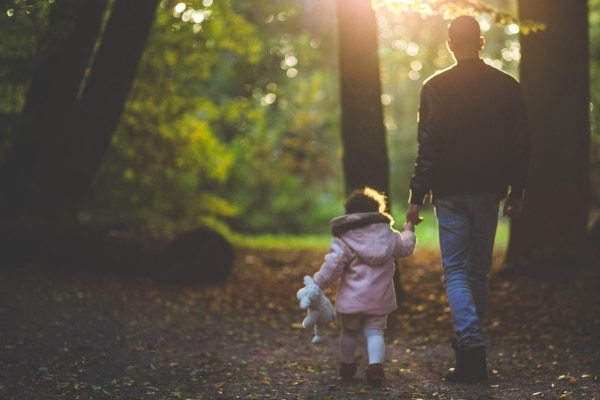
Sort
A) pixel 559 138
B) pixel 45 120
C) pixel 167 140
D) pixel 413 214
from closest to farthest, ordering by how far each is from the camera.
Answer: pixel 413 214
pixel 559 138
pixel 45 120
pixel 167 140

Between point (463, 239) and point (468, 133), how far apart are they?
666 millimetres

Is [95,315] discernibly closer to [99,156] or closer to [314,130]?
[99,156]

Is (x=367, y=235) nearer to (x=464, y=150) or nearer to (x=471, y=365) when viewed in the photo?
(x=464, y=150)

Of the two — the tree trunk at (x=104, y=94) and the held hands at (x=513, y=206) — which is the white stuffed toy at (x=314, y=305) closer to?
the held hands at (x=513, y=206)

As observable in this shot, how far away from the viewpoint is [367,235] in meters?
5.80

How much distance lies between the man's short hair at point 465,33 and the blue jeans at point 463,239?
0.96 metres

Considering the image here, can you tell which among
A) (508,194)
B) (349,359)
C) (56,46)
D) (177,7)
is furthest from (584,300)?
(177,7)

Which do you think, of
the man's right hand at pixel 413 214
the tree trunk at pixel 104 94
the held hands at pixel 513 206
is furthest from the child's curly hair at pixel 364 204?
the tree trunk at pixel 104 94

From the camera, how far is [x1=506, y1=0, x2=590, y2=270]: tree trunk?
10070mm

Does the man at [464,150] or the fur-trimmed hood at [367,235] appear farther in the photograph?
the man at [464,150]

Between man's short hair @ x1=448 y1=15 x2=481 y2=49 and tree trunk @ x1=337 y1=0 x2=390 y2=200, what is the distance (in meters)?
3.05

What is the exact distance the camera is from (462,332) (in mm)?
5844

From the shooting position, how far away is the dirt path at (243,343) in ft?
19.2

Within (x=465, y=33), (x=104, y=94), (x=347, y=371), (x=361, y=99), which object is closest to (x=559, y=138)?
(x=361, y=99)
